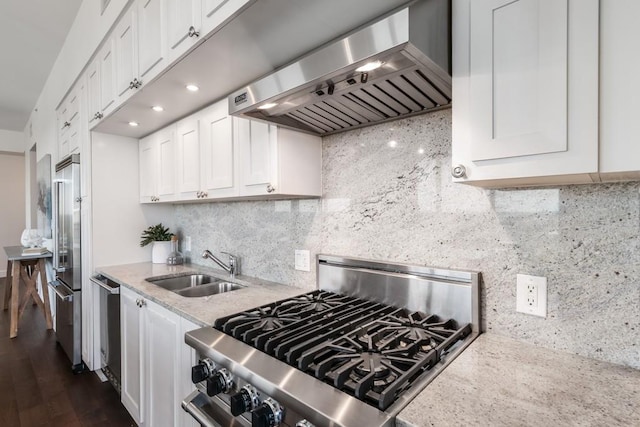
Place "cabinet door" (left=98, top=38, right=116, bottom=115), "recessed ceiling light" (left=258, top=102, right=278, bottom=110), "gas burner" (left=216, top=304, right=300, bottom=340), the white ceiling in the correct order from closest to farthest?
"gas burner" (left=216, top=304, right=300, bottom=340) → "recessed ceiling light" (left=258, top=102, right=278, bottom=110) → "cabinet door" (left=98, top=38, right=116, bottom=115) → the white ceiling

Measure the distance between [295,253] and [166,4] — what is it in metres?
1.40

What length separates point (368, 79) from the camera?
103cm

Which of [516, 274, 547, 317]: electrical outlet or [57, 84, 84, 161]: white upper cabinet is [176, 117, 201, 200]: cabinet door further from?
[516, 274, 547, 317]: electrical outlet

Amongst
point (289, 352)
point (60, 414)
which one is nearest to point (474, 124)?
point (289, 352)

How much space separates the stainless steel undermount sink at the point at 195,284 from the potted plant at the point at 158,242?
0.52 m

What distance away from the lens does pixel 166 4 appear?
1.55 metres

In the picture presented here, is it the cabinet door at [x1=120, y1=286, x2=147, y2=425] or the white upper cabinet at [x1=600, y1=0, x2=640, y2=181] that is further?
the cabinet door at [x1=120, y1=286, x2=147, y2=425]

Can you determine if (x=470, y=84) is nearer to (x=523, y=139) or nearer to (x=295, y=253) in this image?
(x=523, y=139)

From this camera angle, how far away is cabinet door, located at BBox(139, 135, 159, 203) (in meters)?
2.56

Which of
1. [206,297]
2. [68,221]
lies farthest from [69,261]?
[206,297]

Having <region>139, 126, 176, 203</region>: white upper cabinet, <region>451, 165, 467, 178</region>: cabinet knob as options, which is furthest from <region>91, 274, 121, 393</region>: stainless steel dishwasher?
<region>451, 165, 467, 178</region>: cabinet knob

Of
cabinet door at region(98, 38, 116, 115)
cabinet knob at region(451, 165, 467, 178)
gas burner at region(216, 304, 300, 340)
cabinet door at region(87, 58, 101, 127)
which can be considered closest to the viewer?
cabinet knob at region(451, 165, 467, 178)

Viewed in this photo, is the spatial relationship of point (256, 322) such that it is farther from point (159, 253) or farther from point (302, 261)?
point (159, 253)

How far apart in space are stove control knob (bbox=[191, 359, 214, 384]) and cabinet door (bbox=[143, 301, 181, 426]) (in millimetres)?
429
